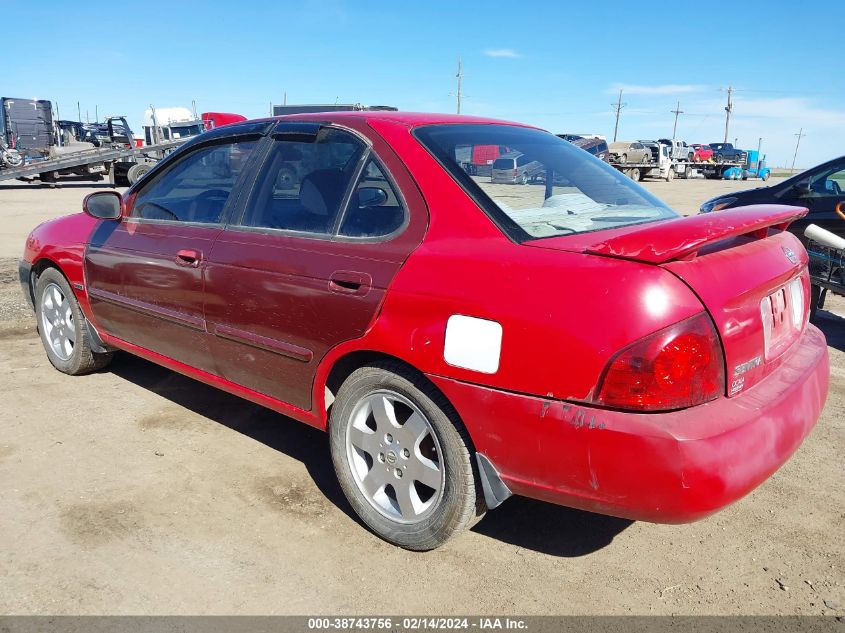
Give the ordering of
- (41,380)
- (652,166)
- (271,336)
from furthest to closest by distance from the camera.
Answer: (652,166), (41,380), (271,336)

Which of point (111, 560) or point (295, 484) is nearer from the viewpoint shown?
point (111, 560)

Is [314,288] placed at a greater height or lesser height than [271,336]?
greater

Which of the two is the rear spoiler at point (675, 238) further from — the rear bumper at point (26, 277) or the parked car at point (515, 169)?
the rear bumper at point (26, 277)

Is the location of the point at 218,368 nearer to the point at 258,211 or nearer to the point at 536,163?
the point at 258,211

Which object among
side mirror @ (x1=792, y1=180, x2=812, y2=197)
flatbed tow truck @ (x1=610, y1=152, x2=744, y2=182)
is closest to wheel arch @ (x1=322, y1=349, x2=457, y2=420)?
side mirror @ (x1=792, y1=180, x2=812, y2=197)

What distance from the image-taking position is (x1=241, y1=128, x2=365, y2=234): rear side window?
2969 mm

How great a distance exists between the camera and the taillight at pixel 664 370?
6.73 ft

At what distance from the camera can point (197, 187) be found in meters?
3.76

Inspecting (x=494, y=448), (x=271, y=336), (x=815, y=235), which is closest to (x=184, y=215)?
(x=271, y=336)

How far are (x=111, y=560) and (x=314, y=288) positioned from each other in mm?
1301

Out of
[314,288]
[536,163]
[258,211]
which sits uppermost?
[536,163]

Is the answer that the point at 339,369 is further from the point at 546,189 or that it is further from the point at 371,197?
the point at 546,189

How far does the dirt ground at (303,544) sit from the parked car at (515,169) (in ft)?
4.76

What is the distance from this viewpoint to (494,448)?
92.9 inches
